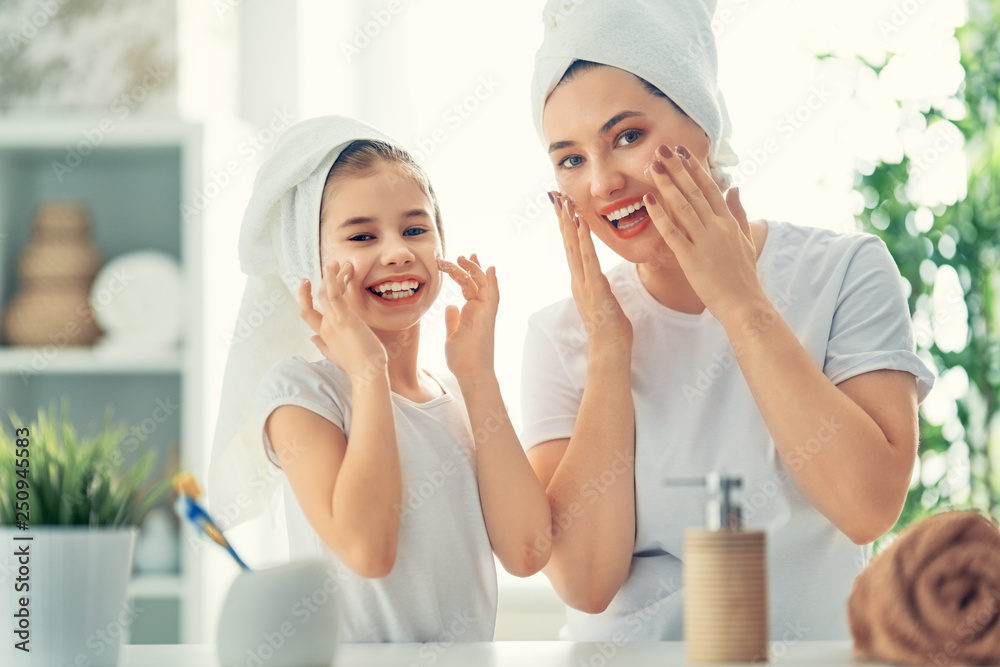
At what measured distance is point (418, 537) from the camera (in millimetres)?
988

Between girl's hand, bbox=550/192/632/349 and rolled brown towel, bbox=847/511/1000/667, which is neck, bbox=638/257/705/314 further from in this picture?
rolled brown towel, bbox=847/511/1000/667

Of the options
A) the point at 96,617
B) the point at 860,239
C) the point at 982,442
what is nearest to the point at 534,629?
the point at 982,442

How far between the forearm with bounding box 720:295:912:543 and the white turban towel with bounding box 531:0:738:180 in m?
0.29

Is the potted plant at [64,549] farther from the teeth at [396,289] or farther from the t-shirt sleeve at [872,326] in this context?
the t-shirt sleeve at [872,326]

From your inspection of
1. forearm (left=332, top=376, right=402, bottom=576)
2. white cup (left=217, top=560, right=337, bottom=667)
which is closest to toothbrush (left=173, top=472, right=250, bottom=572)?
white cup (left=217, top=560, right=337, bottom=667)

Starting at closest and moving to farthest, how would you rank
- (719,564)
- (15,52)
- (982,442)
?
(719,564) → (982,442) → (15,52)

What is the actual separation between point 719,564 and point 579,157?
648 millimetres

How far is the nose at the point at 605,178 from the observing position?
1.15m

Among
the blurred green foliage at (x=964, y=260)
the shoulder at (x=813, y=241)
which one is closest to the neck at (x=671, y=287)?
the shoulder at (x=813, y=241)

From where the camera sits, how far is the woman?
106cm

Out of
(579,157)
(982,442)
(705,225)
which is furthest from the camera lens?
(982,442)

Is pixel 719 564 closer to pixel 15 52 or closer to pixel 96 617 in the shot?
pixel 96 617

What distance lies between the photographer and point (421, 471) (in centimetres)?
103

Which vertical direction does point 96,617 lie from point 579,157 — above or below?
below
